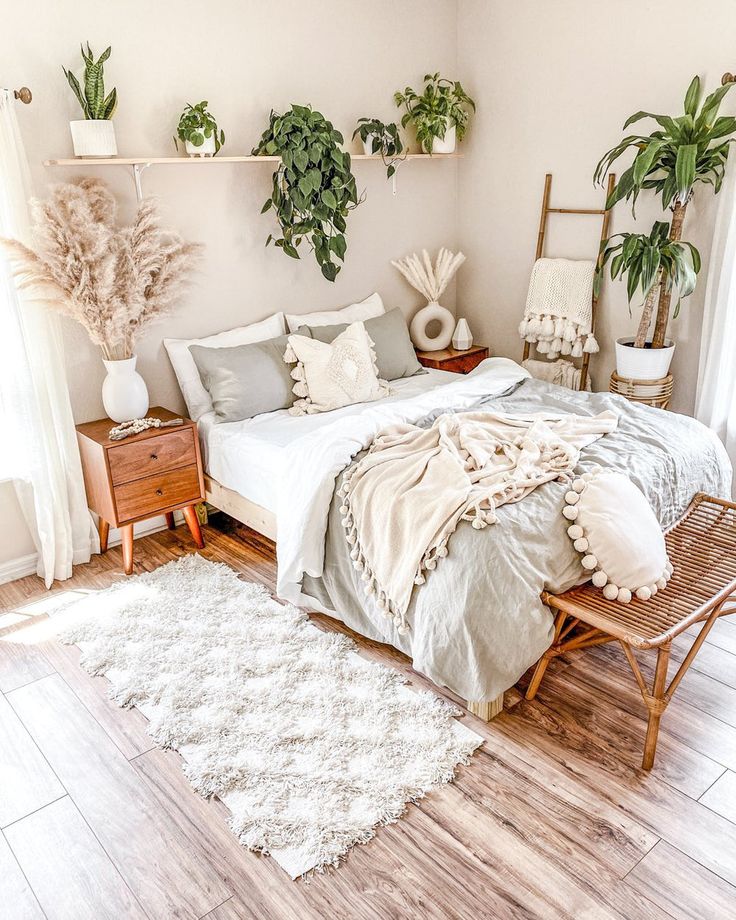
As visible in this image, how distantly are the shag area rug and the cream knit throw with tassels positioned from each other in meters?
2.18

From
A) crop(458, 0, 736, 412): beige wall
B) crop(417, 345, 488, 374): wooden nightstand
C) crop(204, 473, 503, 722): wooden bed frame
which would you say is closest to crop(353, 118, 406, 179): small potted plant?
crop(458, 0, 736, 412): beige wall

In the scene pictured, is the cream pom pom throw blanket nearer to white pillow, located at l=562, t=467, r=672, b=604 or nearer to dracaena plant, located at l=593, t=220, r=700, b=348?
white pillow, located at l=562, t=467, r=672, b=604

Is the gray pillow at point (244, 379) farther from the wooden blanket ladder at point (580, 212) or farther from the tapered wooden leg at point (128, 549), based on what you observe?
the wooden blanket ladder at point (580, 212)

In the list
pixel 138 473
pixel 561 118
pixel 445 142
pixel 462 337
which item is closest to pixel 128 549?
pixel 138 473

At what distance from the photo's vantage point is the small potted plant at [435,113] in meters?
4.04

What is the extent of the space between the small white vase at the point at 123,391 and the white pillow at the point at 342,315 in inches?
36.4

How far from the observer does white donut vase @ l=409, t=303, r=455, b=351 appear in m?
4.38

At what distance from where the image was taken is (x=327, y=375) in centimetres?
345

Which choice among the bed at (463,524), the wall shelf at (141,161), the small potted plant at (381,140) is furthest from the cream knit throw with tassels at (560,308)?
the wall shelf at (141,161)

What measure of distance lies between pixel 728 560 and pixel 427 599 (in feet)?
3.41

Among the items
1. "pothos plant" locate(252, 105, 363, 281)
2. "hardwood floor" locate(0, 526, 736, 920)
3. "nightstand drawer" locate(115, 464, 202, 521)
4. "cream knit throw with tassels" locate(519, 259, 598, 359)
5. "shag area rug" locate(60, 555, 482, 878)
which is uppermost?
"pothos plant" locate(252, 105, 363, 281)

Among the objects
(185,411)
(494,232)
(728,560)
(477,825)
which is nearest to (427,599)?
(477,825)

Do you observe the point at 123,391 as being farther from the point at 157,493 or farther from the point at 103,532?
the point at 103,532

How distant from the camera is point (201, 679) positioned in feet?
8.20
